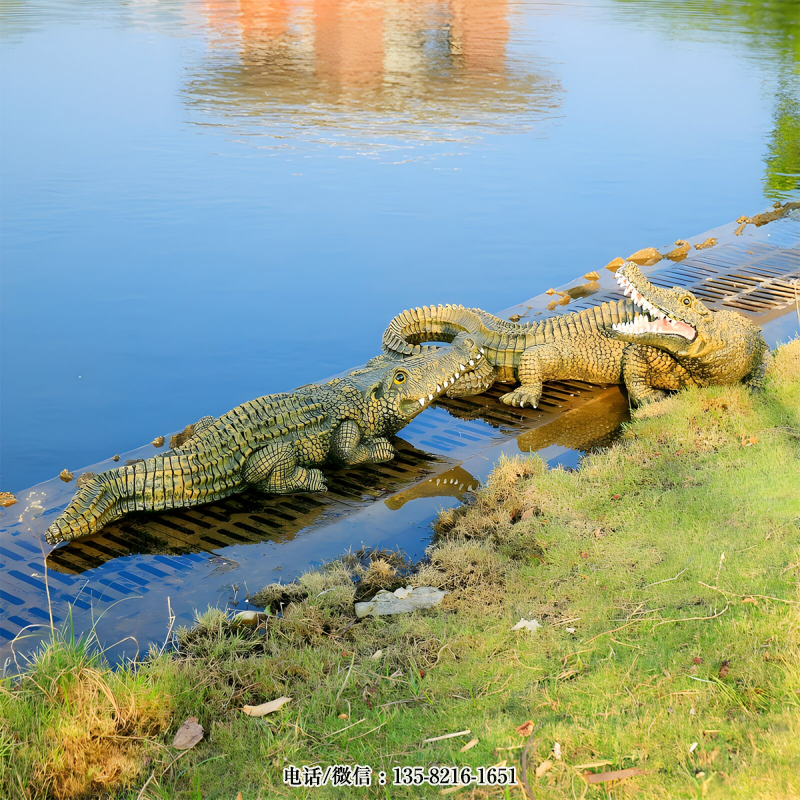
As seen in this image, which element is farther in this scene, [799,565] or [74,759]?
[799,565]

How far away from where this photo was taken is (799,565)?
13.5ft

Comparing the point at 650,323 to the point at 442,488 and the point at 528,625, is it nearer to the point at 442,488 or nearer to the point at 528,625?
the point at 442,488

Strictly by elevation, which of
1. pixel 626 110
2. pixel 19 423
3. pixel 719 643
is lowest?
pixel 19 423

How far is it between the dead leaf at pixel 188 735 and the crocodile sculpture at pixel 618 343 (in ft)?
12.8

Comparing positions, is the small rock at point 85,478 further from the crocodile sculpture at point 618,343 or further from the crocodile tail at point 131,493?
the crocodile sculpture at point 618,343

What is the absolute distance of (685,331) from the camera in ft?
21.3

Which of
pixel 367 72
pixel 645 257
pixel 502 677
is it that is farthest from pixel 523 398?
pixel 367 72

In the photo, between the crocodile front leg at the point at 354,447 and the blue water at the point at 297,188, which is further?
the blue water at the point at 297,188

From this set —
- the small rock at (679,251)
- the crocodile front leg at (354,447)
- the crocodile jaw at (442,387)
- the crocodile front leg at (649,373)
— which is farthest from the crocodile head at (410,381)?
the small rock at (679,251)

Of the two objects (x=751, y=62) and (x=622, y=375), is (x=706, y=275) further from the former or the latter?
(x=751, y=62)

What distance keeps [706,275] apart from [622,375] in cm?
267

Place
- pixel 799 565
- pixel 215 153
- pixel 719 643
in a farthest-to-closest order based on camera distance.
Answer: pixel 215 153, pixel 799 565, pixel 719 643

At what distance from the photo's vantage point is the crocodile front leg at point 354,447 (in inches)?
234

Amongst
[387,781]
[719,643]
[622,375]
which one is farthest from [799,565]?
[622,375]
